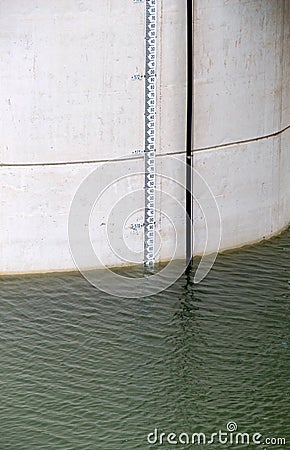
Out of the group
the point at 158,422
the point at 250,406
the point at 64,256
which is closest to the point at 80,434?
the point at 158,422

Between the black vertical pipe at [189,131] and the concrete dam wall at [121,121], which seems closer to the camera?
the concrete dam wall at [121,121]

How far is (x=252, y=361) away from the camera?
7766mm

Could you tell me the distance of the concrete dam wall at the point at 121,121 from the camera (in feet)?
28.1
